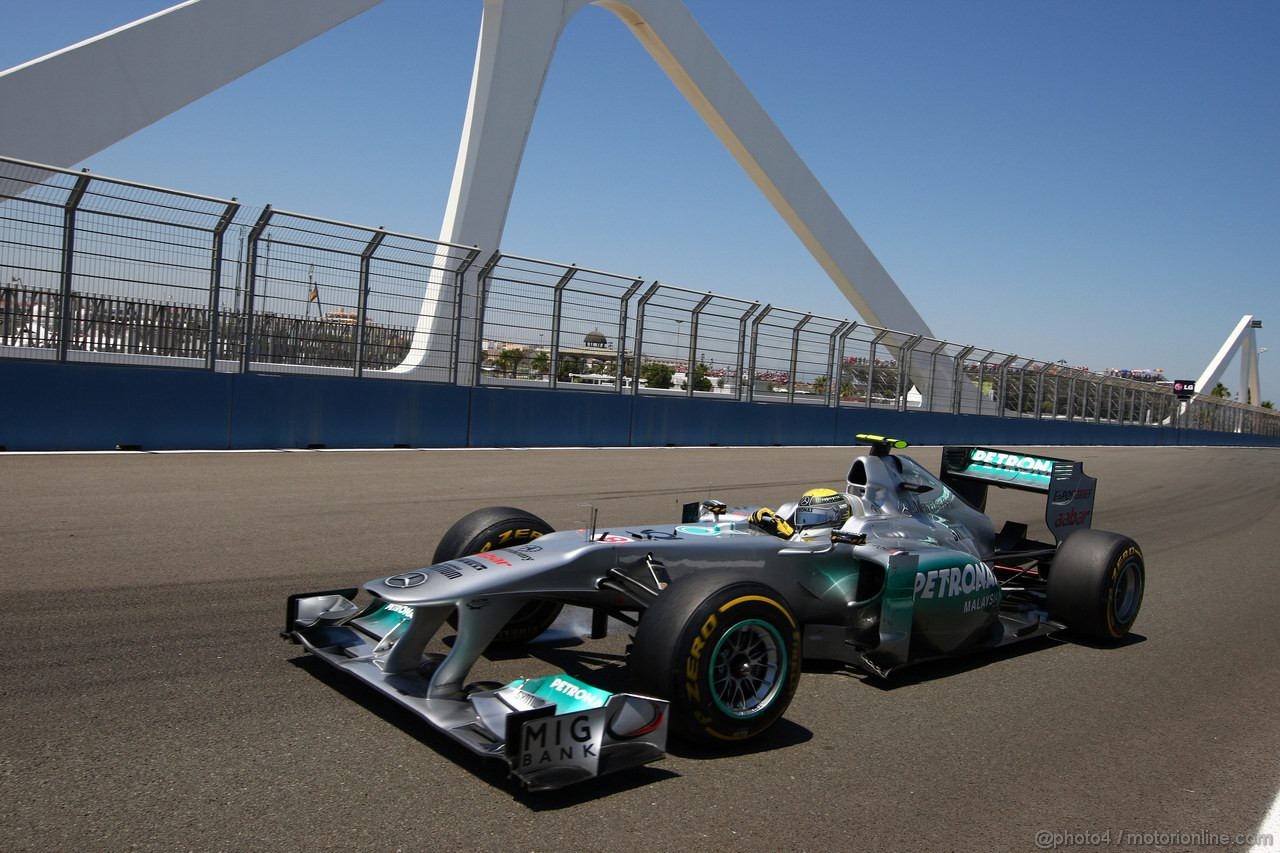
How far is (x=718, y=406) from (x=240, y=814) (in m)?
16.2

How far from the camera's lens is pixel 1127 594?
6035 mm

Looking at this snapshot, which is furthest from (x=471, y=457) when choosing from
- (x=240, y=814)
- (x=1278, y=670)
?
(x=240, y=814)

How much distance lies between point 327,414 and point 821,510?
896cm

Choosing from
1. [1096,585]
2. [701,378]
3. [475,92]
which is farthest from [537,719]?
[475,92]

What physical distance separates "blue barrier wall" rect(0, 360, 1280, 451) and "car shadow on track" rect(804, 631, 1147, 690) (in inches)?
340

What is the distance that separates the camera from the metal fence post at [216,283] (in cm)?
1144

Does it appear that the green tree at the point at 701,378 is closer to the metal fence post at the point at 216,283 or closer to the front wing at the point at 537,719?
the metal fence post at the point at 216,283

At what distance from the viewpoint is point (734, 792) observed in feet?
11.3

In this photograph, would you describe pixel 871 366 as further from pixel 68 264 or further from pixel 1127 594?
pixel 1127 594

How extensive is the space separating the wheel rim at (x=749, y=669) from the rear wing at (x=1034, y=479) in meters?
3.56

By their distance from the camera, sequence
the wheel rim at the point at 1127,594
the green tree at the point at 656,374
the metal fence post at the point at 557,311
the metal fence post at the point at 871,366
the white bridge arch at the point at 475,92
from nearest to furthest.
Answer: the wheel rim at the point at 1127,594 < the metal fence post at the point at 557,311 < the white bridge arch at the point at 475,92 < the green tree at the point at 656,374 < the metal fence post at the point at 871,366

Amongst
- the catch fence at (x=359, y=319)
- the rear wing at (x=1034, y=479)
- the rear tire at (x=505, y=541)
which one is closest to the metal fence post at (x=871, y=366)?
the catch fence at (x=359, y=319)

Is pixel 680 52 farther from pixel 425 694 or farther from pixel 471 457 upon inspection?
pixel 425 694

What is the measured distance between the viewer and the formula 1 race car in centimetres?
344
